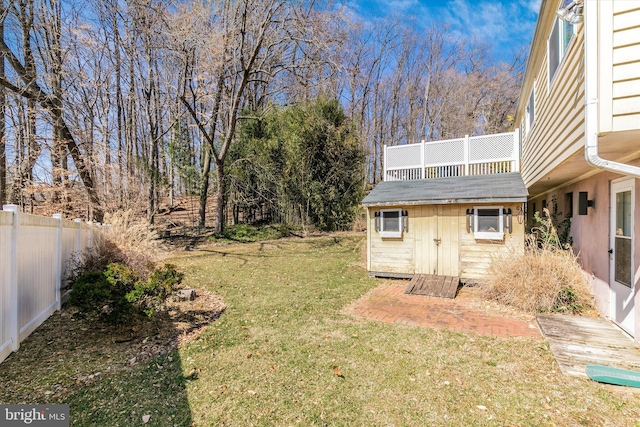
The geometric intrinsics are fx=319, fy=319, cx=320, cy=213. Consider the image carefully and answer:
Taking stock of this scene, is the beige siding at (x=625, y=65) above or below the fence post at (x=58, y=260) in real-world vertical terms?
above

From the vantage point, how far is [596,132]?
3.06 m

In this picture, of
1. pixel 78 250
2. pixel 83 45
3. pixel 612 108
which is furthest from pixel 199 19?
pixel 612 108

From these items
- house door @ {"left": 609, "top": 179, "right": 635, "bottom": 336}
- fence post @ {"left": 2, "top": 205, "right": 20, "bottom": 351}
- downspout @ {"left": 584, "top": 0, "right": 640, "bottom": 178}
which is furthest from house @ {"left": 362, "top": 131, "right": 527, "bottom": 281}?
fence post @ {"left": 2, "top": 205, "right": 20, "bottom": 351}

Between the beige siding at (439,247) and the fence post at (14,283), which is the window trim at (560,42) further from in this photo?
the fence post at (14,283)

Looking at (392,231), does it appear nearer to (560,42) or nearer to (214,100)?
(560,42)

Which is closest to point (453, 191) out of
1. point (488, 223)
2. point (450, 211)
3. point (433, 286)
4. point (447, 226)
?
point (450, 211)

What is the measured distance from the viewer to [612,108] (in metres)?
2.99

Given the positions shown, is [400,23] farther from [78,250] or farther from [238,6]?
[78,250]

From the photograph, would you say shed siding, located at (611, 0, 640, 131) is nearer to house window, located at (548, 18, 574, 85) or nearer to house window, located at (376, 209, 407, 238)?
house window, located at (548, 18, 574, 85)

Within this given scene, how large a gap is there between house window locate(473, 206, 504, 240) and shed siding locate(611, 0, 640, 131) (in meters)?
3.82

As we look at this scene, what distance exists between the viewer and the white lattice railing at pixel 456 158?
8.27 meters

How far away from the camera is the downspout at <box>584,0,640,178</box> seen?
307 centimetres

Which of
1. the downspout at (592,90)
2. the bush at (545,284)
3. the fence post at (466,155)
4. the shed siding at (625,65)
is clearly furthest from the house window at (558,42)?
the fence post at (466,155)

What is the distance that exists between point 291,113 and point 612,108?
14837mm
